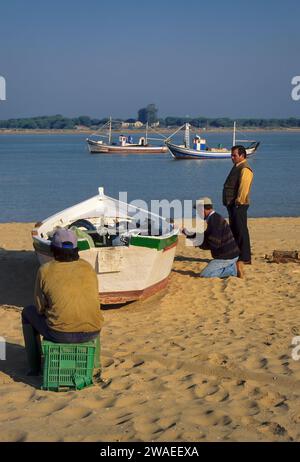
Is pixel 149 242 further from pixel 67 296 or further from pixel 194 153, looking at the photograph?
pixel 194 153

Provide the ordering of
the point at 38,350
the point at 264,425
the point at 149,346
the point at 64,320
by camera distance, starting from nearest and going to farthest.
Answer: the point at 264,425 < the point at 64,320 < the point at 38,350 < the point at 149,346

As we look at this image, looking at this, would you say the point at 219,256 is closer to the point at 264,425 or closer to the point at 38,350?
the point at 38,350

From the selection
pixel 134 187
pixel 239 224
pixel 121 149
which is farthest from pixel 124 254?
pixel 121 149

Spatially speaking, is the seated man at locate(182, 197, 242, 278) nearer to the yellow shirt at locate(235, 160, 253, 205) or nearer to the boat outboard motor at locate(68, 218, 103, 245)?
the yellow shirt at locate(235, 160, 253, 205)

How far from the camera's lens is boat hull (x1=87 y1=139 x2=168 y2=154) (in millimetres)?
79562

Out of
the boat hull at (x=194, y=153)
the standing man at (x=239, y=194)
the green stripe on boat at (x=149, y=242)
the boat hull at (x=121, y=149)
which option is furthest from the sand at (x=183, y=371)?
the boat hull at (x=121, y=149)

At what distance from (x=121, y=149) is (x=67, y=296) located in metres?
74.6

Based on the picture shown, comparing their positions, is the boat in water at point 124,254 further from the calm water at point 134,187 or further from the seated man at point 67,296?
the calm water at point 134,187

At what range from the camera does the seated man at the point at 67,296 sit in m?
5.59

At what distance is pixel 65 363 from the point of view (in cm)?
Result: 564

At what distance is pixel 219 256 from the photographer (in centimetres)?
973

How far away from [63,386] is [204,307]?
343 cm

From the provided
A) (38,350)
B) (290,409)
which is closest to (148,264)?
(38,350)

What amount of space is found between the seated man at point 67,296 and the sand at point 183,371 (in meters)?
0.47
